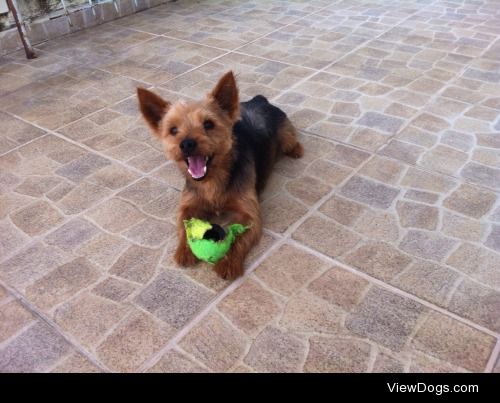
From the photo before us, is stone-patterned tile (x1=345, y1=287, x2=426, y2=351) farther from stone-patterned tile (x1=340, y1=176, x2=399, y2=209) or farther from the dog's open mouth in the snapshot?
the dog's open mouth

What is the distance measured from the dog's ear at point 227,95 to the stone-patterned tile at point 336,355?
4.93ft

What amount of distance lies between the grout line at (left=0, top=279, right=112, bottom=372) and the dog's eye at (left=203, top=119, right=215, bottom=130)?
1.45 metres

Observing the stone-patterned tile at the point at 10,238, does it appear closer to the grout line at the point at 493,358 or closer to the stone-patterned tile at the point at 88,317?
the stone-patterned tile at the point at 88,317

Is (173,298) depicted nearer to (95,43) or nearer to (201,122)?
(201,122)

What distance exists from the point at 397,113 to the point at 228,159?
7.76ft

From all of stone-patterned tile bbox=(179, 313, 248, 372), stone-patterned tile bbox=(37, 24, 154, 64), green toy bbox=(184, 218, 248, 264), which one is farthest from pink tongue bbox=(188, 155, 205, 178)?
stone-patterned tile bbox=(37, 24, 154, 64)

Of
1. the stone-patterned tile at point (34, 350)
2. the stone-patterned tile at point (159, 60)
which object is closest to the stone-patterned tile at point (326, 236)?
the stone-patterned tile at point (34, 350)

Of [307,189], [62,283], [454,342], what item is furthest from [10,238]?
[454,342]

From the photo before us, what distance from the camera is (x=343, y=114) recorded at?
4.57m

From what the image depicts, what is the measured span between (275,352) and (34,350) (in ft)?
4.27

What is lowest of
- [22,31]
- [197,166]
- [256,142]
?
[256,142]

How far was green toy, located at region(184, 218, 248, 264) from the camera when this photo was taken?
273cm

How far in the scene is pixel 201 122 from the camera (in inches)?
109
